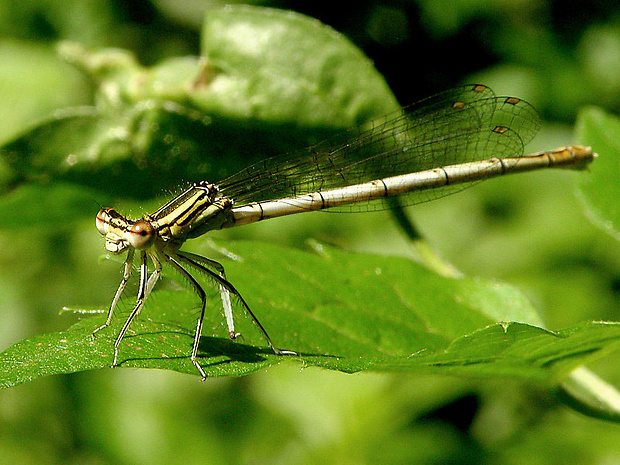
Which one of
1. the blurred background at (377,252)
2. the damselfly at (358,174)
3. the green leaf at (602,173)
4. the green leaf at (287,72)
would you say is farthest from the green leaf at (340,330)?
the blurred background at (377,252)

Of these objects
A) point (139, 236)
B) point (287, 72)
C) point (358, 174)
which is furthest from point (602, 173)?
point (139, 236)

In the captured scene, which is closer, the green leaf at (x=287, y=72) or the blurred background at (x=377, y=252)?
the green leaf at (x=287, y=72)

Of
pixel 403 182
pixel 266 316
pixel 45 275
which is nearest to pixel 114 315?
pixel 266 316

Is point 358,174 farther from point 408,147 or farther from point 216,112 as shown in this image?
point 216,112

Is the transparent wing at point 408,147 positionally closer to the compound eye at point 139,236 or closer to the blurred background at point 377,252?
the compound eye at point 139,236

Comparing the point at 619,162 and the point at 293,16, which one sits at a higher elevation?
the point at 293,16

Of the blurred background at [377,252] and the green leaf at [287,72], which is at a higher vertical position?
the green leaf at [287,72]

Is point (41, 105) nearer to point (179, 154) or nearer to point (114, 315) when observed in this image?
point (179, 154)
